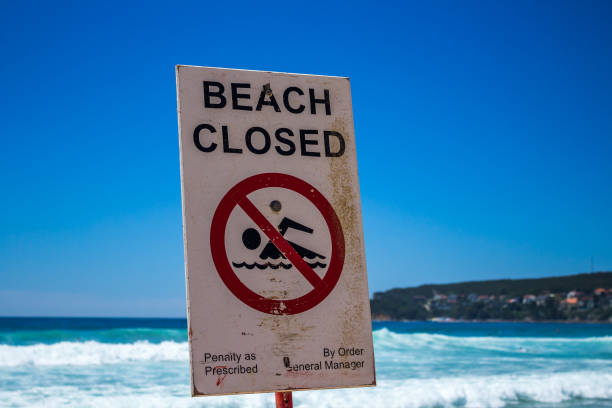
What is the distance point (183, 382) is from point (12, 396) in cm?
364

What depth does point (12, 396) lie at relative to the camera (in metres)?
13.0

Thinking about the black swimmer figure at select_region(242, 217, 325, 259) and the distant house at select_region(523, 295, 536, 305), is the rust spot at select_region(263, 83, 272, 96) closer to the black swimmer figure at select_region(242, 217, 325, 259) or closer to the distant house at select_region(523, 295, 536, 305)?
the black swimmer figure at select_region(242, 217, 325, 259)

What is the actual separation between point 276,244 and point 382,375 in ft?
49.8

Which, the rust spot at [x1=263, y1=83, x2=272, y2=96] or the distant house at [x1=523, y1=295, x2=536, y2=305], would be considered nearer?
the rust spot at [x1=263, y1=83, x2=272, y2=96]

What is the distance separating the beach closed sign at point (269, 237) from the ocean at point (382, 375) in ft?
32.9

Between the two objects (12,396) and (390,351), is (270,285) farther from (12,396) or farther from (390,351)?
(390,351)

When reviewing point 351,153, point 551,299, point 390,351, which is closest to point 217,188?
point 351,153

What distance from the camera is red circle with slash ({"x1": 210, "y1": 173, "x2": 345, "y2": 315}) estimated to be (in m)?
1.91

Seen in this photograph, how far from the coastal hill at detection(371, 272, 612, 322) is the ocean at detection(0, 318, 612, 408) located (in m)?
43.8

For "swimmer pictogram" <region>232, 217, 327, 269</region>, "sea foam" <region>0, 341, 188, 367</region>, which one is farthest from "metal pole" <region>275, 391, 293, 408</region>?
"sea foam" <region>0, 341, 188, 367</region>

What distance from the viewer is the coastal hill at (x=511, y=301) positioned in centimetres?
6800

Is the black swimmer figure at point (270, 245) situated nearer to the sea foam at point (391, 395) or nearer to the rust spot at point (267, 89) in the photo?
the rust spot at point (267, 89)

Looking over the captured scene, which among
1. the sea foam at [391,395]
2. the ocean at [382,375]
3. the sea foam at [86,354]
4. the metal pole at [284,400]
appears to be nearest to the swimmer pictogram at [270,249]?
the metal pole at [284,400]

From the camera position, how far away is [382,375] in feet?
54.0
